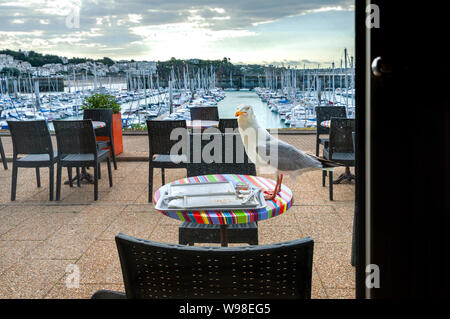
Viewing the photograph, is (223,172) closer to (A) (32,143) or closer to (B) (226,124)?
(B) (226,124)

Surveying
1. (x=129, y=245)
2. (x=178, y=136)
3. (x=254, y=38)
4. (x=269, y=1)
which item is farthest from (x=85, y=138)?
(x=129, y=245)

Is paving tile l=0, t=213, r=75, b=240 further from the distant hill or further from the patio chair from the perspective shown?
the distant hill

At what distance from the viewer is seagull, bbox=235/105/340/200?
1665mm

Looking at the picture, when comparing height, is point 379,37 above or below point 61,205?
above

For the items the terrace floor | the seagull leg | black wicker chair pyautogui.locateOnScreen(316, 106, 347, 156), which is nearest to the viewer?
the seagull leg

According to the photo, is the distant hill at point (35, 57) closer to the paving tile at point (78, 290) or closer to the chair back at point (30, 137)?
the chair back at point (30, 137)

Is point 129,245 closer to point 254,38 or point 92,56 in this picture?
point 254,38

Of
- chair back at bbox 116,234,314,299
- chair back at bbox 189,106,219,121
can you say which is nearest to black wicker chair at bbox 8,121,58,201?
chair back at bbox 189,106,219,121

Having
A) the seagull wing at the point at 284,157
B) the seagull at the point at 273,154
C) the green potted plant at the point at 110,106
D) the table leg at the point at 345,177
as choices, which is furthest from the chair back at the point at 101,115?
the seagull wing at the point at 284,157

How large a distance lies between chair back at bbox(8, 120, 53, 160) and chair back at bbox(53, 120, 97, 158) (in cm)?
10

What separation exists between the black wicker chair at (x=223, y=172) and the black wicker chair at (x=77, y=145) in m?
1.56

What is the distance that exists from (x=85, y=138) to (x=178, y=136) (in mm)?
899

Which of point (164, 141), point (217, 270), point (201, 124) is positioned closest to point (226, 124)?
point (164, 141)

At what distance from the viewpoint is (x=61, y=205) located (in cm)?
346
